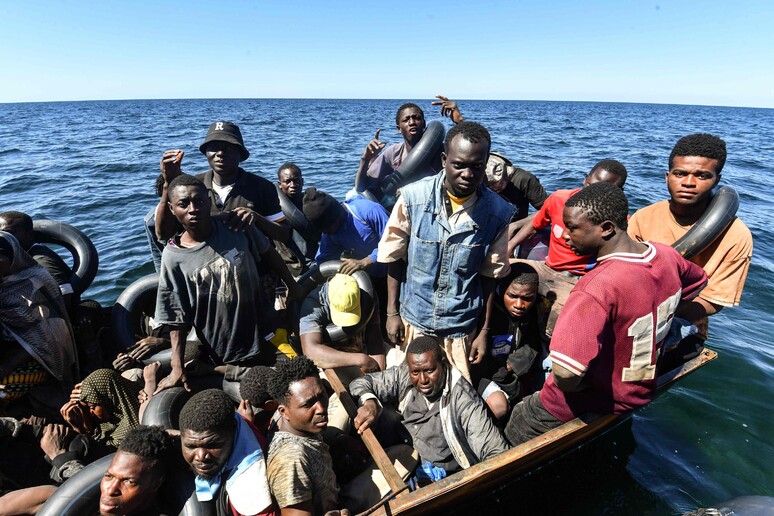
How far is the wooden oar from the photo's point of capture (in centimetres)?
252

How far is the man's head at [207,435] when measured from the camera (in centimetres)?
229

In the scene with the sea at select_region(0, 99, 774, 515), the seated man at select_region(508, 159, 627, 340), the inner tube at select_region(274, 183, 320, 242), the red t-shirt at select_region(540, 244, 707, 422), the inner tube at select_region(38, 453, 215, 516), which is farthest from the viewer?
the inner tube at select_region(274, 183, 320, 242)

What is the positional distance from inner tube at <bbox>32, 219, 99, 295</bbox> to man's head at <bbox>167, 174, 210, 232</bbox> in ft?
8.81

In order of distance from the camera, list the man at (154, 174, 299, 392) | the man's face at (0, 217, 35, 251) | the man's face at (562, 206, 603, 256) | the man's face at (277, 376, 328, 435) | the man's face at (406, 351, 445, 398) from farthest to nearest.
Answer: the man's face at (0, 217, 35, 251)
the man at (154, 174, 299, 392)
the man's face at (406, 351, 445, 398)
the man's face at (277, 376, 328, 435)
the man's face at (562, 206, 603, 256)

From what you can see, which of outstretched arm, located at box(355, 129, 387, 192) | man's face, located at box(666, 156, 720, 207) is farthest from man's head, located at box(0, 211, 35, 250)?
man's face, located at box(666, 156, 720, 207)

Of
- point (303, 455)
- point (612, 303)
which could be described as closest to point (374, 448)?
point (303, 455)

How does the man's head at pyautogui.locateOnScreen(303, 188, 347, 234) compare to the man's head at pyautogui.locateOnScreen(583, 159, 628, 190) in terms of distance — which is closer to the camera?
the man's head at pyautogui.locateOnScreen(583, 159, 628, 190)

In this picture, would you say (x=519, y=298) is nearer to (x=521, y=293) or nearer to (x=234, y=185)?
(x=521, y=293)

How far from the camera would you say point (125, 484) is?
7.59 feet

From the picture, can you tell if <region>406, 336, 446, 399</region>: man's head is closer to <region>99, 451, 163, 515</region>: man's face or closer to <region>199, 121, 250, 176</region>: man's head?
<region>99, 451, 163, 515</region>: man's face

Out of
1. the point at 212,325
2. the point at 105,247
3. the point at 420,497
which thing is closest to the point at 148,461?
the point at 212,325

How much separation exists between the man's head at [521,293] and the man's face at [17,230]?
450 centimetres

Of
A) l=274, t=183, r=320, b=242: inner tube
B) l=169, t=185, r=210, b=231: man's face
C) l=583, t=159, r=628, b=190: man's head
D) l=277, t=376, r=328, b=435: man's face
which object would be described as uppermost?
l=583, t=159, r=628, b=190: man's head

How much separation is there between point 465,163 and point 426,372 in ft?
4.55
